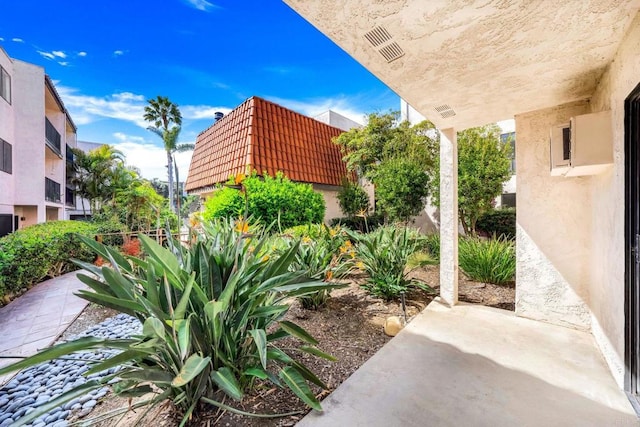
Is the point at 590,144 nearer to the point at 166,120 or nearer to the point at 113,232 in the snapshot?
the point at 113,232

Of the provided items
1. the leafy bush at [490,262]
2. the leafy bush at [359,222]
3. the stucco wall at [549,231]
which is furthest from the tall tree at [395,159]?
the stucco wall at [549,231]

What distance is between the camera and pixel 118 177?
70.5 feet

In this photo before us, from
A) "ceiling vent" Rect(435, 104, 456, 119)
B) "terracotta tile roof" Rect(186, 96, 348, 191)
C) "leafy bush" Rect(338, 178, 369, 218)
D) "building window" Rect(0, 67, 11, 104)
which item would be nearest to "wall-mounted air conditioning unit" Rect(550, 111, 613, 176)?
"ceiling vent" Rect(435, 104, 456, 119)

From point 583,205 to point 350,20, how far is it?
3566 mm

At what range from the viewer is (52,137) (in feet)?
52.7

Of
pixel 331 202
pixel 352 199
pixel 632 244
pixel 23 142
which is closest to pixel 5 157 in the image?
pixel 23 142

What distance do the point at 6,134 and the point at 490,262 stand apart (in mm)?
19133

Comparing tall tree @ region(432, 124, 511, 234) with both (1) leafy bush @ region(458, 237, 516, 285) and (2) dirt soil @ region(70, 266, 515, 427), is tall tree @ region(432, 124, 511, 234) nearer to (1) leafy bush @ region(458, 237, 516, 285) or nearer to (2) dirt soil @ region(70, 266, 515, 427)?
(1) leafy bush @ region(458, 237, 516, 285)

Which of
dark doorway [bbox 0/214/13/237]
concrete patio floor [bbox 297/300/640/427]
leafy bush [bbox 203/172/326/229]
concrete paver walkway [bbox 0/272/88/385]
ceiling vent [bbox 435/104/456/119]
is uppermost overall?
ceiling vent [bbox 435/104/456/119]

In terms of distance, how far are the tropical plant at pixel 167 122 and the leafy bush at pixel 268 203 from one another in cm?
1332

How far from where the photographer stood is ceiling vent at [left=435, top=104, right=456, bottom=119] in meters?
3.41

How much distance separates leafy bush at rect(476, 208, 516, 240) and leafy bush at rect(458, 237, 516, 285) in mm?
5348

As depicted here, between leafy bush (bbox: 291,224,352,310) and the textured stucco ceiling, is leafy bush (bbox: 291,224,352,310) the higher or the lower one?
the lower one

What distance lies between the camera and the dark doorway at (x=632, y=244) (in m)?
1.96
